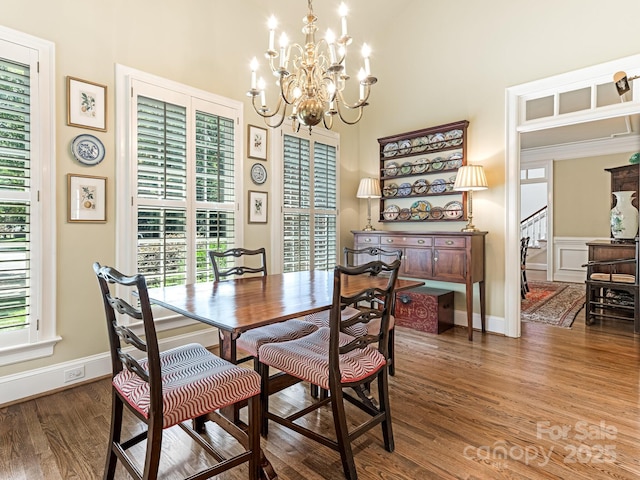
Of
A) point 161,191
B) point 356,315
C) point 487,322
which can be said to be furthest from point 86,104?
point 487,322

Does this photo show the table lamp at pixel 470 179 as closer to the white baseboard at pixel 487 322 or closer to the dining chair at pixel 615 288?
the white baseboard at pixel 487 322

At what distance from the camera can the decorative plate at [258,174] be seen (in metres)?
3.68

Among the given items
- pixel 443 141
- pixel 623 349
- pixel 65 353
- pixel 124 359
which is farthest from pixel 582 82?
pixel 65 353

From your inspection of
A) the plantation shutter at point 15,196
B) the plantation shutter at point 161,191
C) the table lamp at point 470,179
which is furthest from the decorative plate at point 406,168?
the plantation shutter at point 15,196

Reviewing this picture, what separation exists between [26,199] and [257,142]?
2013mm

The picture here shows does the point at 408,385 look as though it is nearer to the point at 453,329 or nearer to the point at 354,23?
the point at 453,329

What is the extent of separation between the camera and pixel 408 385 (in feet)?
8.56

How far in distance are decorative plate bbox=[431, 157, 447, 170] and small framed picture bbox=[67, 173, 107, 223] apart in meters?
3.39

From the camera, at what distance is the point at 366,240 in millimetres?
4445

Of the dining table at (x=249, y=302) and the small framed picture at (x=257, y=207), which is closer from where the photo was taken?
the dining table at (x=249, y=302)

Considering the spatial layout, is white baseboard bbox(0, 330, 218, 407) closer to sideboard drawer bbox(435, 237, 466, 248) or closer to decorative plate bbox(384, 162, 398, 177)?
sideboard drawer bbox(435, 237, 466, 248)

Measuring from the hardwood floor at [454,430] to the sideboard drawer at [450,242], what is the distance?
114 centimetres

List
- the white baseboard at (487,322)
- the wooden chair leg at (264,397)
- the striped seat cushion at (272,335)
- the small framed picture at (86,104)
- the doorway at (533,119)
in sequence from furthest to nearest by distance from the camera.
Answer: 1. the white baseboard at (487,322)
2. the doorway at (533,119)
3. the small framed picture at (86,104)
4. the striped seat cushion at (272,335)
5. the wooden chair leg at (264,397)

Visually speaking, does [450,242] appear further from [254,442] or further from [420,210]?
[254,442]
